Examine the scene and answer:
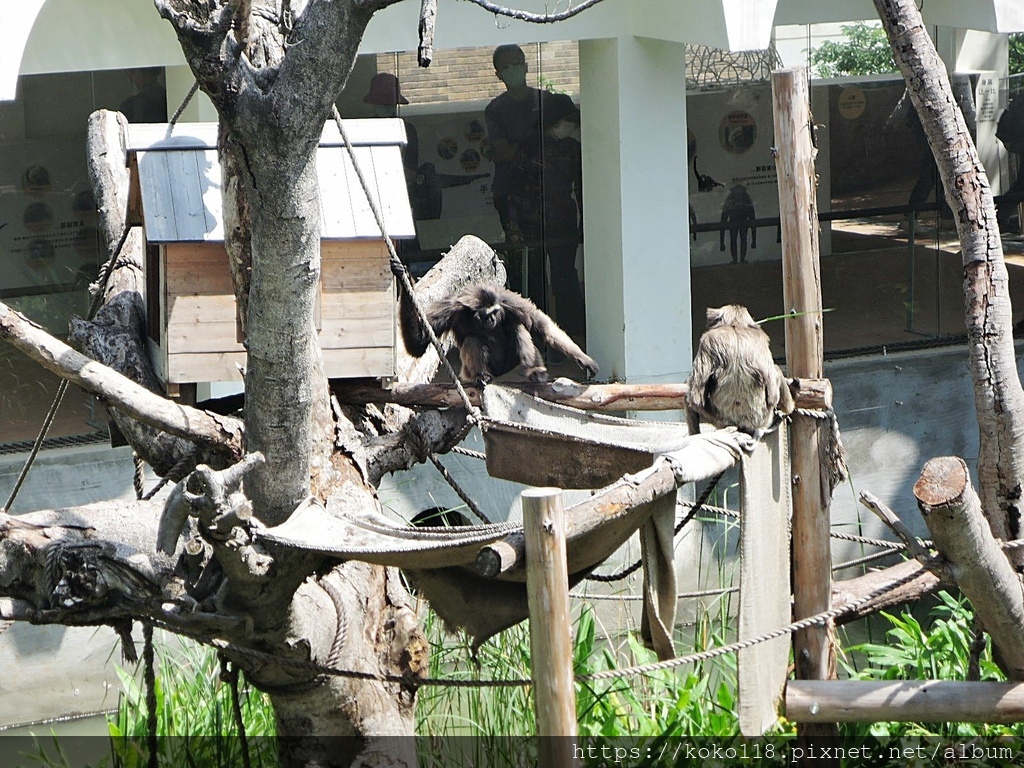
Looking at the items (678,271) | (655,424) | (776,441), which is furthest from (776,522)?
(678,271)

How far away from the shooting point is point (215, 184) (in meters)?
4.94

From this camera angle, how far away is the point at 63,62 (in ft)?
24.4

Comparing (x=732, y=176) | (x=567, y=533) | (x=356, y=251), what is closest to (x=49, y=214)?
(x=356, y=251)

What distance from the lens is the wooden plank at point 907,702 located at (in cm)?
412

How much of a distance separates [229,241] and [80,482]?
4.23 meters

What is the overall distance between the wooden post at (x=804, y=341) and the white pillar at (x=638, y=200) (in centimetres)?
409

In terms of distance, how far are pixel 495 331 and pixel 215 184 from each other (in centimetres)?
195

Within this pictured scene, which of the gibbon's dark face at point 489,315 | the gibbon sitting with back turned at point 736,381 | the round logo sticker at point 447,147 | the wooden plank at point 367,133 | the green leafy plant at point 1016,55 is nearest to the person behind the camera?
the gibbon sitting with back turned at point 736,381

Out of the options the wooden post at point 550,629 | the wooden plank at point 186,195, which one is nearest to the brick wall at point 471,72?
the wooden plank at point 186,195

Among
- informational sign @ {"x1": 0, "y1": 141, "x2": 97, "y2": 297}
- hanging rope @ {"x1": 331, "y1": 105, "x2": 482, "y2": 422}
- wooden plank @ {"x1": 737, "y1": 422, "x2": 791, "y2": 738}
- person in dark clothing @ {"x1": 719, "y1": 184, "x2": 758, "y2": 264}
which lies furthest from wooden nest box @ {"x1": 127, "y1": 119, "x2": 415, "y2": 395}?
person in dark clothing @ {"x1": 719, "y1": 184, "x2": 758, "y2": 264}

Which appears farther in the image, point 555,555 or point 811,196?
point 811,196

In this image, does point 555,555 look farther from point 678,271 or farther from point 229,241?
point 678,271

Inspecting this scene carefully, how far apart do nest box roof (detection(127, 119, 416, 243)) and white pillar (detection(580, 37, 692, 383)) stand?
363 centimetres

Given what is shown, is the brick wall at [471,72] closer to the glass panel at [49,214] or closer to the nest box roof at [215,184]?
the glass panel at [49,214]
